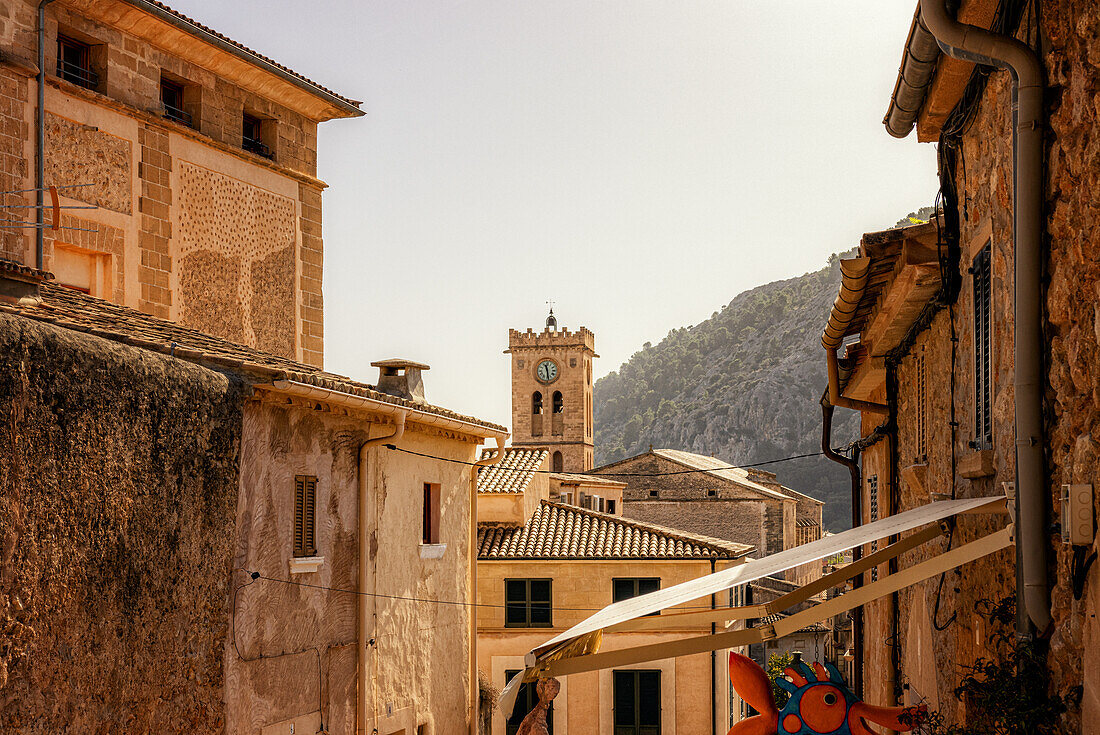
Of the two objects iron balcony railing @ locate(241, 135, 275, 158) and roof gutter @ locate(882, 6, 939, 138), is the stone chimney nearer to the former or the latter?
iron balcony railing @ locate(241, 135, 275, 158)

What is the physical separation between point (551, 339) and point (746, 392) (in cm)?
5804

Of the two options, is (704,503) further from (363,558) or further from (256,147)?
(363,558)

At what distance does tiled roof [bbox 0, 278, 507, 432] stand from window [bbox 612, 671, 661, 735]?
15051mm

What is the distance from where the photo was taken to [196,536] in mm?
9047

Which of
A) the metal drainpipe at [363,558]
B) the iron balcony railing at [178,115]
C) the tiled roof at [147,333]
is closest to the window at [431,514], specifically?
the metal drainpipe at [363,558]

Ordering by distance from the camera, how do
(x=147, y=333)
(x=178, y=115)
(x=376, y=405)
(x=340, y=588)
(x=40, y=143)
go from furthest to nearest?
(x=178, y=115) → (x=40, y=143) → (x=340, y=588) → (x=376, y=405) → (x=147, y=333)

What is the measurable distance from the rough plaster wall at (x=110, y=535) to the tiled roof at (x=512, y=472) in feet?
55.6

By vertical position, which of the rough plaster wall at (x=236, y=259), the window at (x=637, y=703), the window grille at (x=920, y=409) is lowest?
the window at (x=637, y=703)

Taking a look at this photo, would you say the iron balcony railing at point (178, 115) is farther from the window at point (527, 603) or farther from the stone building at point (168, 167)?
the window at point (527, 603)

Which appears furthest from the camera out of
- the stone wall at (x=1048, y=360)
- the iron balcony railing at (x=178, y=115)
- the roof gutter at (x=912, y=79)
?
the iron balcony railing at (x=178, y=115)

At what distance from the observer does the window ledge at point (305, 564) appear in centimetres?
1150

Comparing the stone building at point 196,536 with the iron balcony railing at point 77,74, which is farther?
the iron balcony railing at point 77,74

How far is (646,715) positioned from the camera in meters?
25.5

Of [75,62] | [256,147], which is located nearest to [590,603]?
[256,147]
